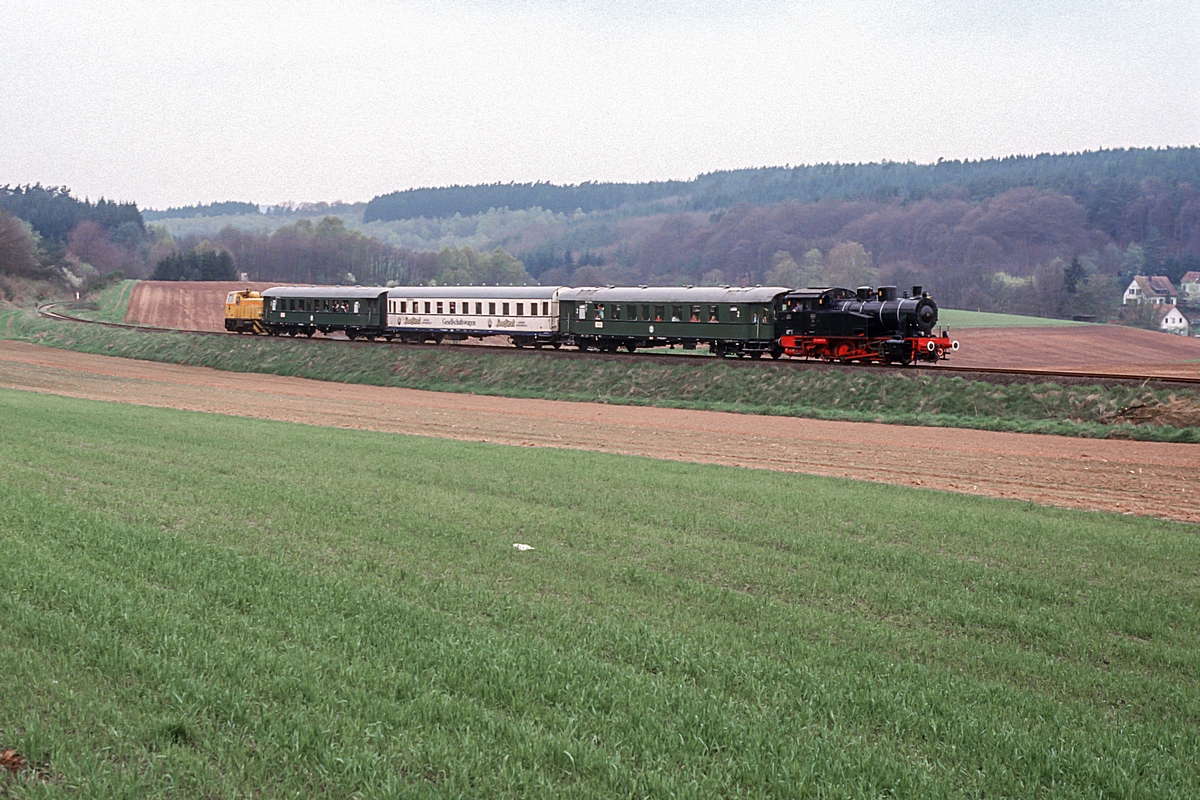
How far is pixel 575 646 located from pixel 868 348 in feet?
108

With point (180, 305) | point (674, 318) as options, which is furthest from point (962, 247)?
point (674, 318)

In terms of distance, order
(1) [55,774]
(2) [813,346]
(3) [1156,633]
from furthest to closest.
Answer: (2) [813,346], (3) [1156,633], (1) [55,774]

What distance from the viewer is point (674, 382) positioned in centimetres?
4038

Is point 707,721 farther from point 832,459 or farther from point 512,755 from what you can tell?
point 832,459

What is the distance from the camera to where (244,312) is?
221 feet

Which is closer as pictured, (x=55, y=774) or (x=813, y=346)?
(x=55, y=774)

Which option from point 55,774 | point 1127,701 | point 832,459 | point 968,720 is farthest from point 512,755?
point 832,459

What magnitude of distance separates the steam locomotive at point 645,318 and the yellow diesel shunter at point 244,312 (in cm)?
292

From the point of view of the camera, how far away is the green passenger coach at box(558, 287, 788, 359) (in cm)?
4122

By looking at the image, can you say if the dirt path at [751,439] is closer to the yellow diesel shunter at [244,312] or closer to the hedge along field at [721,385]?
the hedge along field at [721,385]

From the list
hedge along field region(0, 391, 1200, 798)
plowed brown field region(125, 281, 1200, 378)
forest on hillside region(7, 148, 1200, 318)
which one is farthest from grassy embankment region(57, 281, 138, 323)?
hedge along field region(0, 391, 1200, 798)

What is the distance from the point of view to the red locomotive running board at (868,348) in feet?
121

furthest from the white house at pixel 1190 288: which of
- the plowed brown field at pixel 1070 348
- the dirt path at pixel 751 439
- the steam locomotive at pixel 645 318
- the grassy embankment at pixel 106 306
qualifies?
the grassy embankment at pixel 106 306

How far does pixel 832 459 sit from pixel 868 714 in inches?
687
